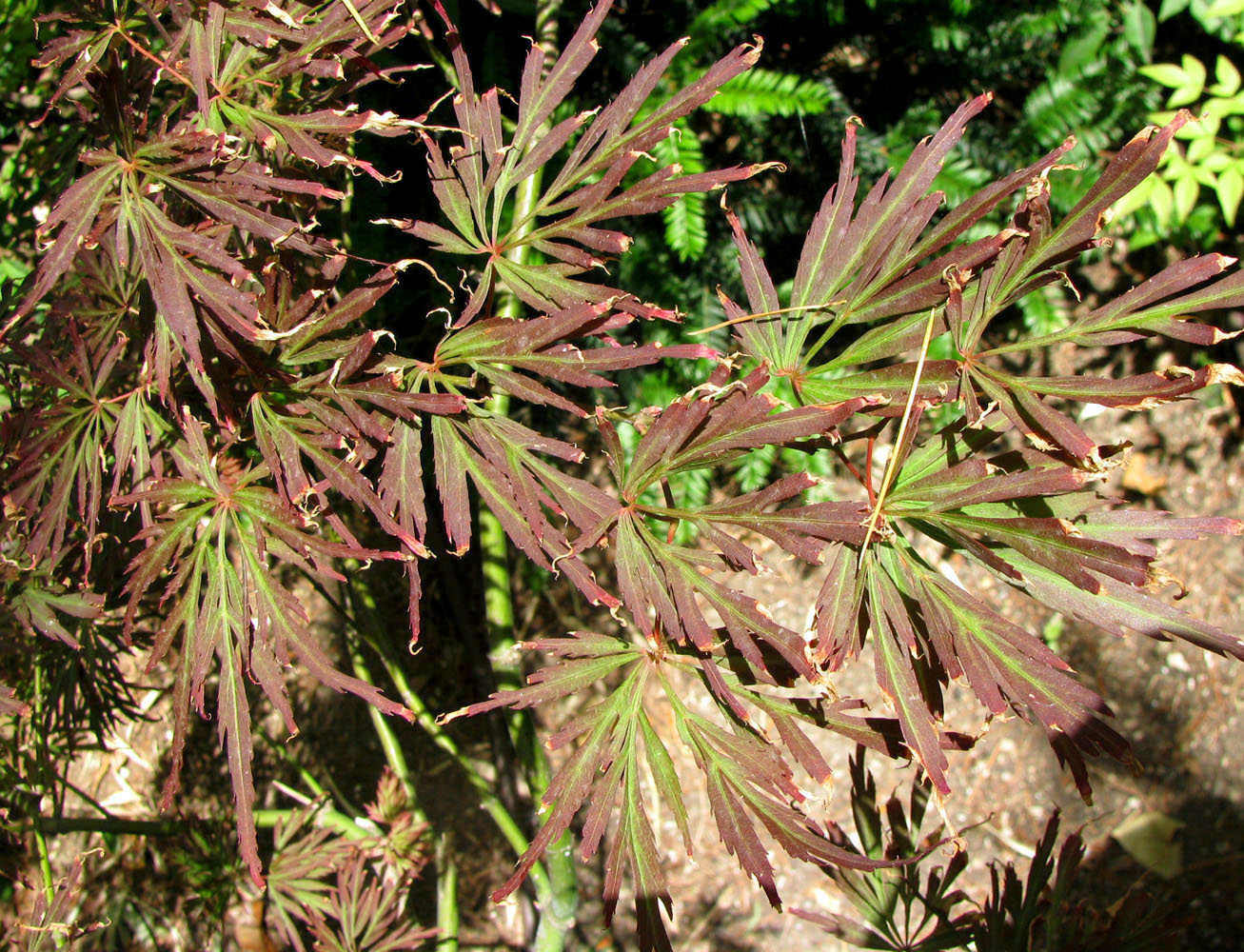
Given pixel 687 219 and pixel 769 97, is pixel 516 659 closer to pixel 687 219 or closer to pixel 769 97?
pixel 687 219

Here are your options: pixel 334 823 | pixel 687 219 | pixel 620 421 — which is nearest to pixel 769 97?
pixel 687 219

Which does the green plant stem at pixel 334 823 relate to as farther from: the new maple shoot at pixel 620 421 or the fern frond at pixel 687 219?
the fern frond at pixel 687 219

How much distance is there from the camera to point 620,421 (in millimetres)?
826

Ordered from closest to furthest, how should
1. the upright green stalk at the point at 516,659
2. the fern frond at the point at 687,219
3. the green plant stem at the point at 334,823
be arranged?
the upright green stalk at the point at 516,659 < the green plant stem at the point at 334,823 < the fern frond at the point at 687,219

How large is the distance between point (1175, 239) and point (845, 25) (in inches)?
41.0

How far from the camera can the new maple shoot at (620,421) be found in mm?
748

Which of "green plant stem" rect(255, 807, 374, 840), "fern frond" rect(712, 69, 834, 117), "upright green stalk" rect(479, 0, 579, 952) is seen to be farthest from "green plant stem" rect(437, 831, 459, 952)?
"fern frond" rect(712, 69, 834, 117)

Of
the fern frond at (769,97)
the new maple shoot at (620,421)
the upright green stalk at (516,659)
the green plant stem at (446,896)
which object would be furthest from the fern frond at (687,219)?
the green plant stem at (446,896)

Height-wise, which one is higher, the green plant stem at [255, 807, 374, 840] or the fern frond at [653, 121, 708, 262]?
the fern frond at [653, 121, 708, 262]

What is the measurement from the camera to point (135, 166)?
0.81 meters

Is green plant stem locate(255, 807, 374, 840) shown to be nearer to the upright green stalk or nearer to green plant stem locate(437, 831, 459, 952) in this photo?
green plant stem locate(437, 831, 459, 952)

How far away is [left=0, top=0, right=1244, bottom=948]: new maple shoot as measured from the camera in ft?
2.45

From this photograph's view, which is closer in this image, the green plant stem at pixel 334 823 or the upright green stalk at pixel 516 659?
the upright green stalk at pixel 516 659

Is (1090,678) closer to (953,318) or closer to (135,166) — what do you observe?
(953,318)
